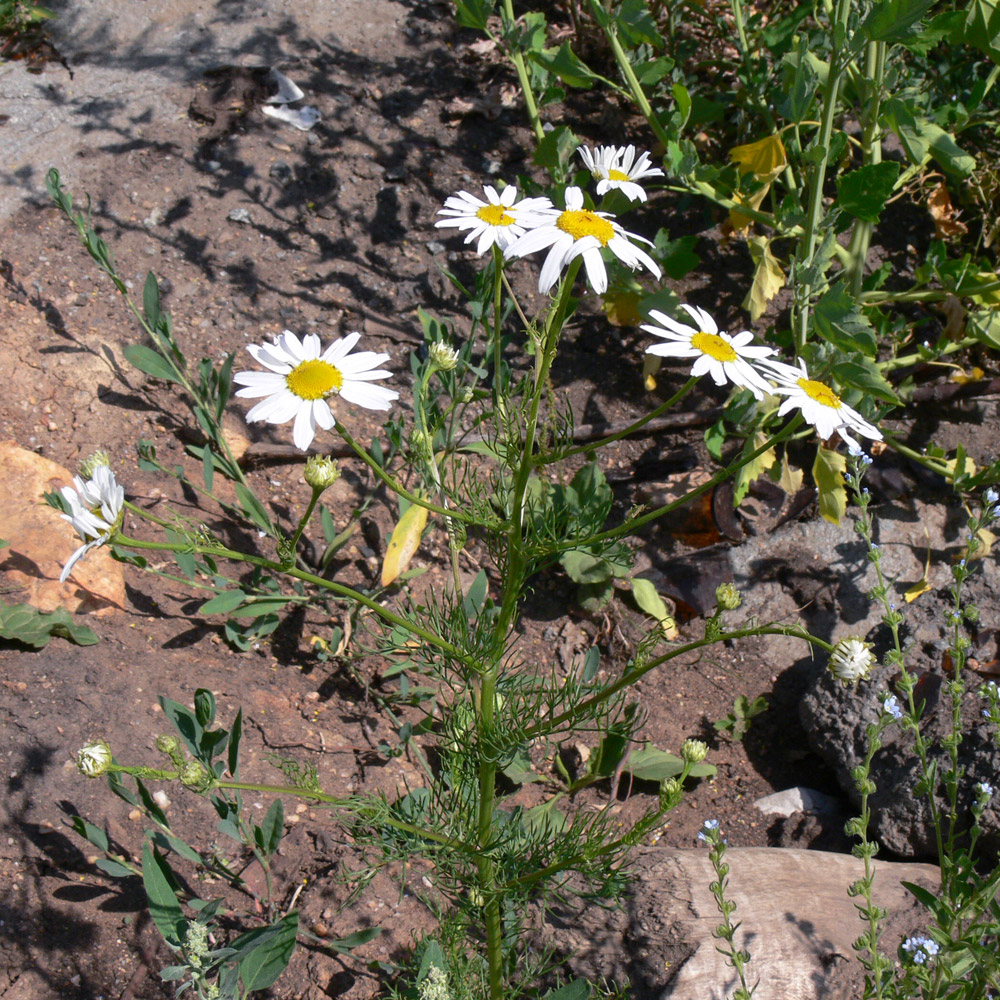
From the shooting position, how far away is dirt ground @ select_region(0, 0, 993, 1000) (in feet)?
5.38

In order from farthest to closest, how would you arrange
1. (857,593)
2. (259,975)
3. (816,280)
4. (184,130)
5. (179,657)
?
(184,130), (857,593), (816,280), (179,657), (259,975)

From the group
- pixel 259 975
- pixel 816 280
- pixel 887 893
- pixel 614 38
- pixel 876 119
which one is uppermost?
pixel 614 38

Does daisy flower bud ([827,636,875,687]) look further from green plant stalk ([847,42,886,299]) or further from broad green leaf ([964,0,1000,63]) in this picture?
broad green leaf ([964,0,1000,63])

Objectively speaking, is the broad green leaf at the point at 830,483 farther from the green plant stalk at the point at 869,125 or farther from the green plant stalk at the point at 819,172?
the green plant stalk at the point at 869,125

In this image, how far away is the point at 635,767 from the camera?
2029 mm

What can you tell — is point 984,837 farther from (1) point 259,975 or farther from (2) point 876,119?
(2) point 876,119

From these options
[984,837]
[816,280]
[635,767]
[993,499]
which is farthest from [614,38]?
[984,837]

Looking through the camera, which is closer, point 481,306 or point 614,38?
point 481,306

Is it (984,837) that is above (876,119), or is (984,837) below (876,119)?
below

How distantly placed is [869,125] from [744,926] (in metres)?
2.06

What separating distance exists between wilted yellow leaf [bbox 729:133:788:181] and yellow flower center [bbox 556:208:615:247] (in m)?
1.51

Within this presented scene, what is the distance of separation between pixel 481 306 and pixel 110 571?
3.72 ft

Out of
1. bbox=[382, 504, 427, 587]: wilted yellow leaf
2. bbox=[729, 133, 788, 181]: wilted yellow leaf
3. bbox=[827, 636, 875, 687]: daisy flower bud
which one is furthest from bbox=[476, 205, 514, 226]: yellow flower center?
bbox=[729, 133, 788, 181]: wilted yellow leaf

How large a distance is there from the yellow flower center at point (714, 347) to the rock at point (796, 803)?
1.37 meters
